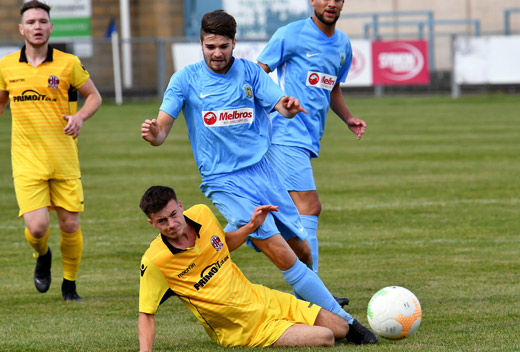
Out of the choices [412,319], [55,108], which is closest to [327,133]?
[55,108]

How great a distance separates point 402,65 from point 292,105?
23.2 m

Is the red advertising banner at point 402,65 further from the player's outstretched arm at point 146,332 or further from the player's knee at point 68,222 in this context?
the player's outstretched arm at point 146,332

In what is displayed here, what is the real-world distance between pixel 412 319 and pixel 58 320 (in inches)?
99.7

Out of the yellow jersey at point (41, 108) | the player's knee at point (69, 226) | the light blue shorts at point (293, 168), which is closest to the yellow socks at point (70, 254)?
the player's knee at point (69, 226)

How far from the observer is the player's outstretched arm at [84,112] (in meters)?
7.02

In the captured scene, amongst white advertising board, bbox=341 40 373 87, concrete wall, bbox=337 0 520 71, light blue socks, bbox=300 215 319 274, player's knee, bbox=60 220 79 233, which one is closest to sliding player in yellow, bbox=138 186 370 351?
light blue socks, bbox=300 215 319 274

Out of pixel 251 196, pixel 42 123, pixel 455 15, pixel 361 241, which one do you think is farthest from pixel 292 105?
pixel 455 15

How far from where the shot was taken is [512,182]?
518 inches

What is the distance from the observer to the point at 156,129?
562cm

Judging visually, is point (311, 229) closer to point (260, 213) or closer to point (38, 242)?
point (260, 213)

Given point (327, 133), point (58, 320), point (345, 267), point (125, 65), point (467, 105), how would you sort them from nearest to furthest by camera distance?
point (58, 320) < point (345, 267) < point (327, 133) < point (467, 105) < point (125, 65)

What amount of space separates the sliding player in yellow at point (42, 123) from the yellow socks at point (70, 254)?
0.57ft

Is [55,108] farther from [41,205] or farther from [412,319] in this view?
[412,319]

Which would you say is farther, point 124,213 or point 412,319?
point 124,213
